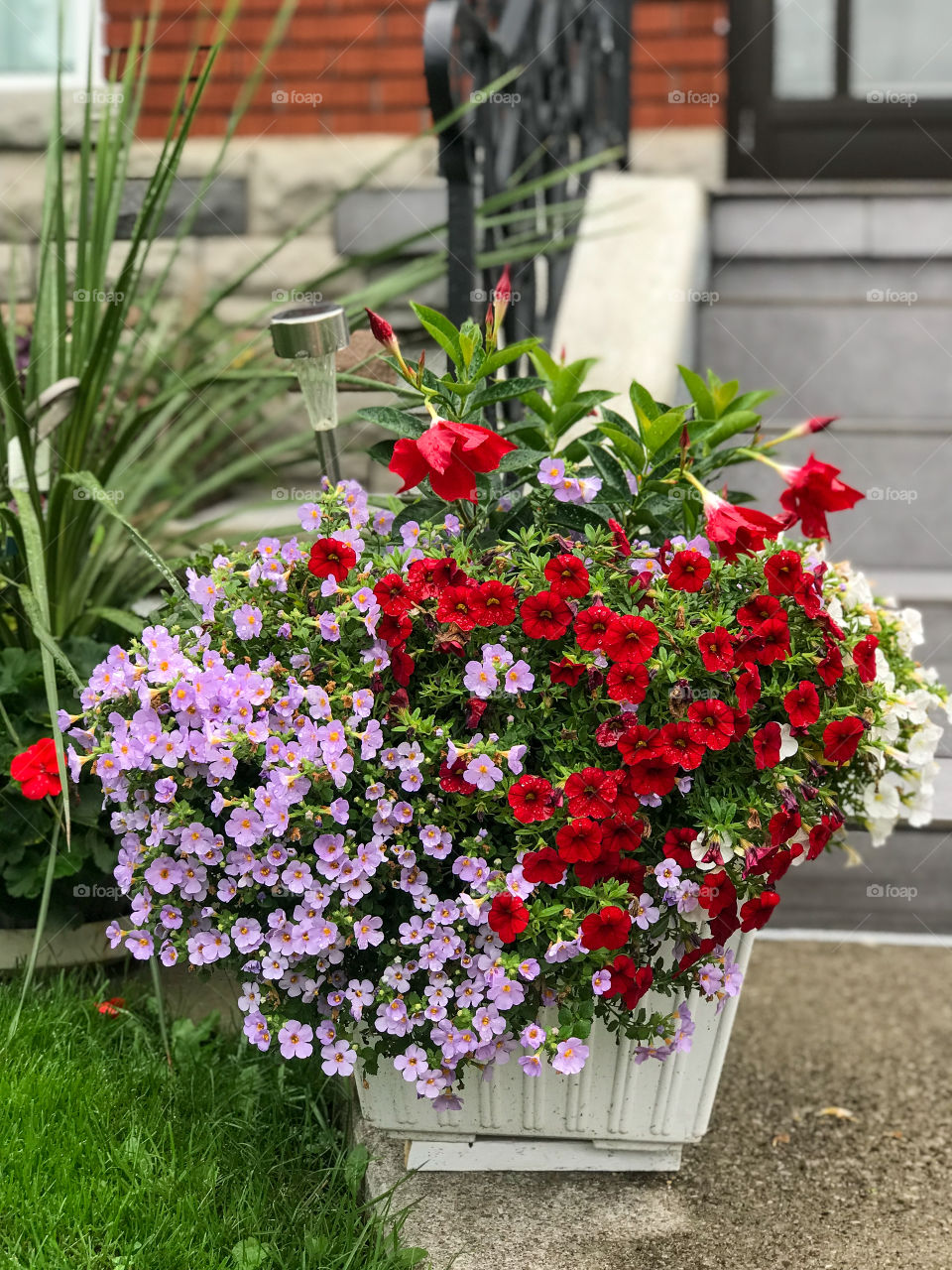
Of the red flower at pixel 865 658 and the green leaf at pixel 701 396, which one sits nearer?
the red flower at pixel 865 658

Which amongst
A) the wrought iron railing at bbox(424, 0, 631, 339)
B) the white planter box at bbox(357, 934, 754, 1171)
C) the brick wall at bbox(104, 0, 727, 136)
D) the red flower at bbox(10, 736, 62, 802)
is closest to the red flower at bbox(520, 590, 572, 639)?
the white planter box at bbox(357, 934, 754, 1171)

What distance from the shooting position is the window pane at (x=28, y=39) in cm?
386

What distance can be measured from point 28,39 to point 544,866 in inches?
140

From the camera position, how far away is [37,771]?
1630mm

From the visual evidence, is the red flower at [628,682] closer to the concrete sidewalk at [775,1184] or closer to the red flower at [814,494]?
the red flower at [814,494]

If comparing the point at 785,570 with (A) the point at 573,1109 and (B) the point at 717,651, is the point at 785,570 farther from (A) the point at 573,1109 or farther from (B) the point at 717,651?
(A) the point at 573,1109

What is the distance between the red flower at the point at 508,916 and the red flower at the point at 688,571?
1.27 feet

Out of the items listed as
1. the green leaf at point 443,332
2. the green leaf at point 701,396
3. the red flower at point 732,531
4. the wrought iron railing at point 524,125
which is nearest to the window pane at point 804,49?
the wrought iron railing at point 524,125

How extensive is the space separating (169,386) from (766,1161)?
56.4 inches

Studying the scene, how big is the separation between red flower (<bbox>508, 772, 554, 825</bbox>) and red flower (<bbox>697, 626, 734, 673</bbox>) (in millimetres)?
216

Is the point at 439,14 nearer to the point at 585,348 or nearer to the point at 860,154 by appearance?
the point at 585,348

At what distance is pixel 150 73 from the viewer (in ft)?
13.5

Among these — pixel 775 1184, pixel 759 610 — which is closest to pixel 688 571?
pixel 759 610

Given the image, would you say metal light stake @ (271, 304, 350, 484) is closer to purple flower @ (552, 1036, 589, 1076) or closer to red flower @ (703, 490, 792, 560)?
red flower @ (703, 490, 792, 560)
